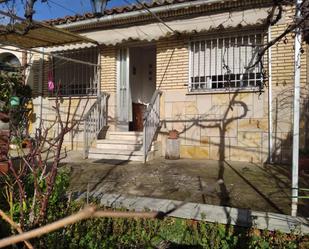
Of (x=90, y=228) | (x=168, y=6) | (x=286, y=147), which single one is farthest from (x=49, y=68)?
(x=90, y=228)

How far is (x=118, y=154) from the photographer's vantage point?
29.9 feet

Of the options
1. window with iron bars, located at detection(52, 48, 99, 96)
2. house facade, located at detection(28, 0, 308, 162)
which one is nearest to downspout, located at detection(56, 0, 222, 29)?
house facade, located at detection(28, 0, 308, 162)

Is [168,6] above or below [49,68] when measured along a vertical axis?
above

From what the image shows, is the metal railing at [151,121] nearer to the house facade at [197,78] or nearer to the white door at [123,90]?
the house facade at [197,78]

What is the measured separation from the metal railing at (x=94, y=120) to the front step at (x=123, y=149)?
0.24 m

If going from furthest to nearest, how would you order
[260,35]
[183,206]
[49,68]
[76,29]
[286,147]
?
[49,68] < [76,29] < [260,35] < [286,147] < [183,206]

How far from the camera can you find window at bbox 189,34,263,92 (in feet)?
29.8

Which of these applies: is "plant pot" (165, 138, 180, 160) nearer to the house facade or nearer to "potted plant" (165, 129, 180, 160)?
"potted plant" (165, 129, 180, 160)

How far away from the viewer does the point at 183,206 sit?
4.31m

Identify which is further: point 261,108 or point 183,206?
point 261,108

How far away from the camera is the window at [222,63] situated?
9070 millimetres

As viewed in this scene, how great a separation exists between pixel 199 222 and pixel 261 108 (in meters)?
5.51

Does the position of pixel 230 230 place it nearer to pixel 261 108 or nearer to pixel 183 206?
pixel 183 206

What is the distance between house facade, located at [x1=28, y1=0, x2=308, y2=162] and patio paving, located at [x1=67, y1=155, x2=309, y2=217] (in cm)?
84
